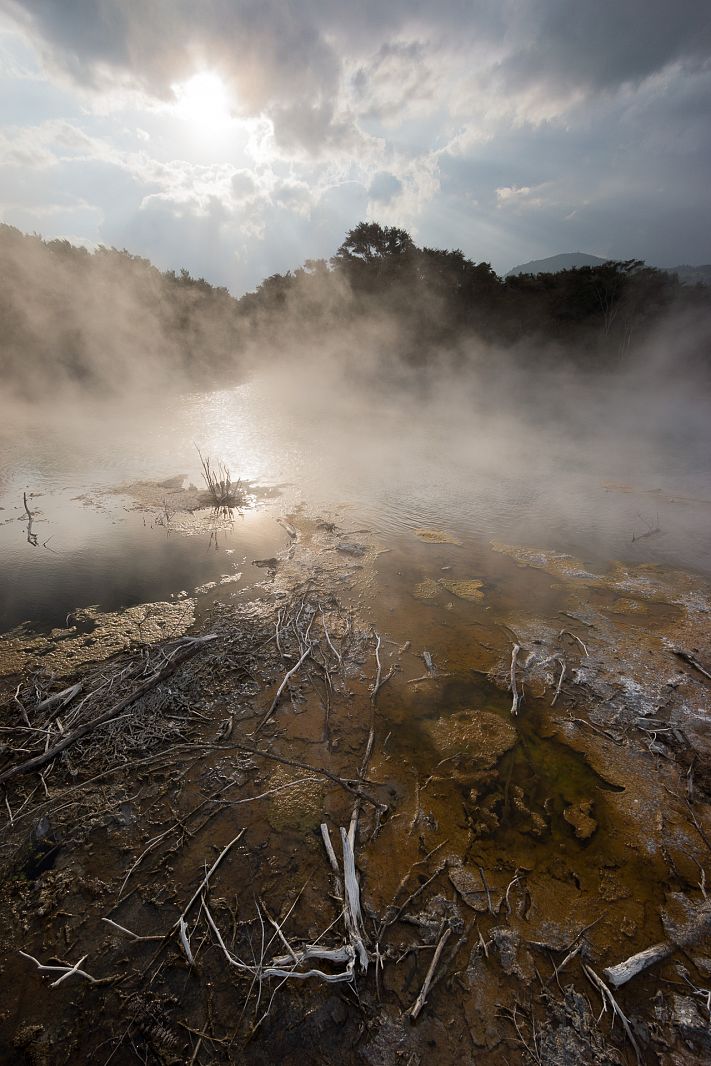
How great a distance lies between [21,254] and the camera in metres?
17.5

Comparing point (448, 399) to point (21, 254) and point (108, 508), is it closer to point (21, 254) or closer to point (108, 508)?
point (108, 508)

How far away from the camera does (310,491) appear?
8570 mm

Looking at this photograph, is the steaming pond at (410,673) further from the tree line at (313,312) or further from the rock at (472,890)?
the tree line at (313,312)

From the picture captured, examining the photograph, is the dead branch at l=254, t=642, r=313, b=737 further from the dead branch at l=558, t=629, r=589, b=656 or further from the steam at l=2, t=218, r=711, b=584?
the steam at l=2, t=218, r=711, b=584

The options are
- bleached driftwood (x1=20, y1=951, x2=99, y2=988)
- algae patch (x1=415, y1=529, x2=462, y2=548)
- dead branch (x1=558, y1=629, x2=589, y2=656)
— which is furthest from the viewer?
algae patch (x1=415, y1=529, x2=462, y2=548)

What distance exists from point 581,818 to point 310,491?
696cm

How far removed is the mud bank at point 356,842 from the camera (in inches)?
76.9

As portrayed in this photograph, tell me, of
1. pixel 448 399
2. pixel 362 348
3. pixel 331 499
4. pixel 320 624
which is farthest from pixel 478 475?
pixel 362 348

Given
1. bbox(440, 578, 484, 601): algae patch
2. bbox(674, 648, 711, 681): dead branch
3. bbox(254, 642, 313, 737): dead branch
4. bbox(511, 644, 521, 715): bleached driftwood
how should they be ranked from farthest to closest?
1. bbox(440, 578, 484, 601): algae patch
2. bbox(674, 648, 711, 681): dead branch
3. bbox(511, 644, 521, 715): bleached driftwood
4. bbox(254, 642, 313, 737): dead branch

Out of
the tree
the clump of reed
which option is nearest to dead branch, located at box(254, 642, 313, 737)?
the clump of reed

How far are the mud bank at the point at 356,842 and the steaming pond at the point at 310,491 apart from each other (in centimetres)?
142

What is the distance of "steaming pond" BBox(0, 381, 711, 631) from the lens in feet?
19.0

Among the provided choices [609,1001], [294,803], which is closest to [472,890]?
[609,1001]

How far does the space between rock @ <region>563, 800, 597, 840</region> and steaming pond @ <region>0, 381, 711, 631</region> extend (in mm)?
3247
